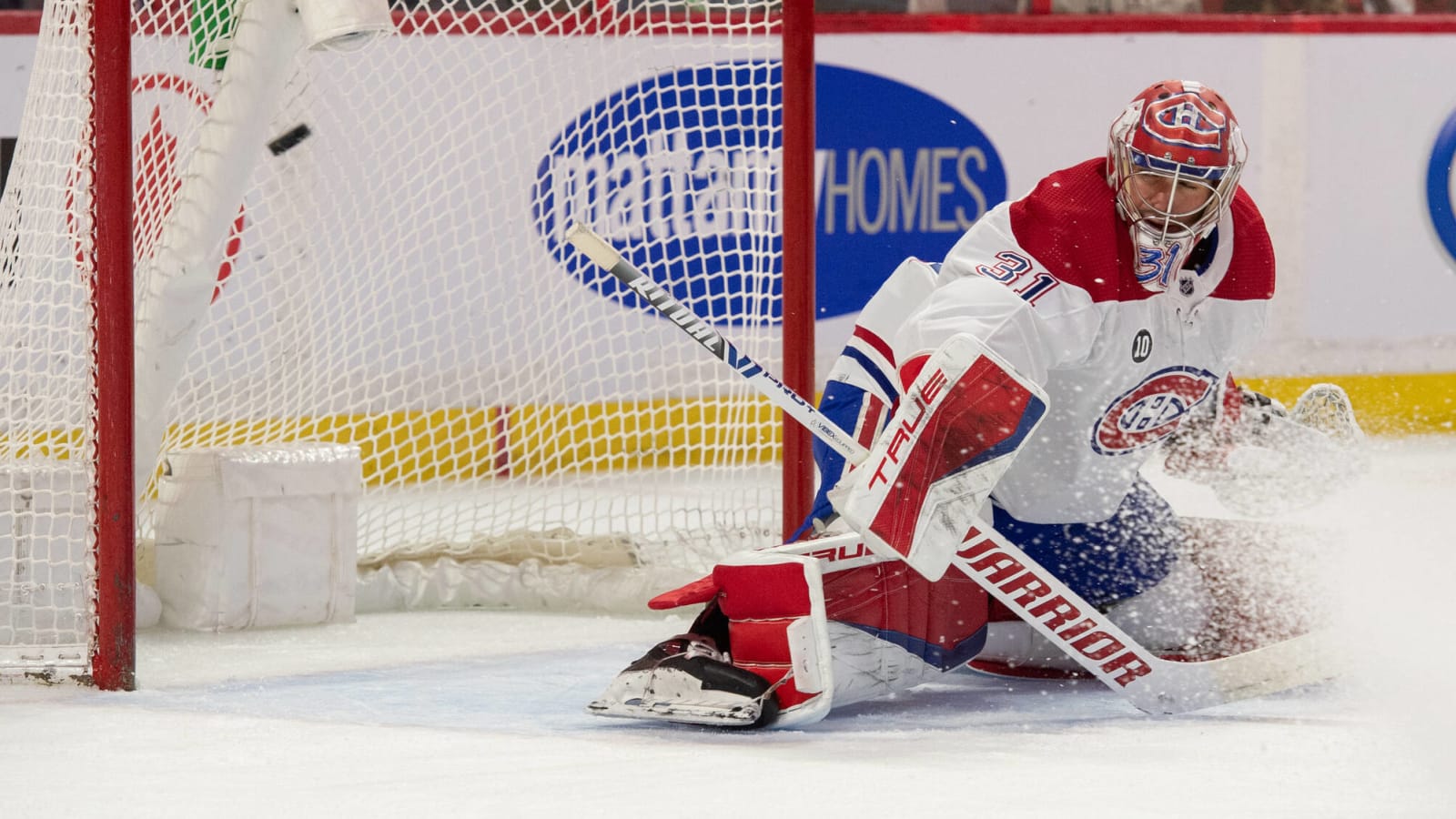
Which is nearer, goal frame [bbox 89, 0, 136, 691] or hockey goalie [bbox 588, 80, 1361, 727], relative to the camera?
hockey goalie [bbox 588, 80, 1361, 727]

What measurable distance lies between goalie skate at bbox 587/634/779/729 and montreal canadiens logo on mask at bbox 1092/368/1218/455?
0.58 m

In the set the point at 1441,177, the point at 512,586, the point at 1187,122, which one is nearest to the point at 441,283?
the point at 512,586

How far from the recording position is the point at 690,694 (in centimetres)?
244

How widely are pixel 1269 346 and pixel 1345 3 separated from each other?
1.01 meters

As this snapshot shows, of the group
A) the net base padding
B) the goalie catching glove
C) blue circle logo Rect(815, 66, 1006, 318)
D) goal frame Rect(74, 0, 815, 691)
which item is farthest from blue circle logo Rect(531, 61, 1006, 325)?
goal frame Rect(74, 0, 815, 691)

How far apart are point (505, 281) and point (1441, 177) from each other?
270cm

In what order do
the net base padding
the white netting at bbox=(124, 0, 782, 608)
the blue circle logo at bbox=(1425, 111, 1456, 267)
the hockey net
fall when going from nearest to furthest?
the hockey net
the net base padding
the white netting at bbox=(124, 0, 782, 608)
the blue circle logo at bbox=(1425, 111, 1456, 267)

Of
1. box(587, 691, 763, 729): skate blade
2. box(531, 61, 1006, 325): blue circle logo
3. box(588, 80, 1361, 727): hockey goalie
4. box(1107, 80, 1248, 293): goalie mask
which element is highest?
box(531, 61, 1006, 325): blue circle logo

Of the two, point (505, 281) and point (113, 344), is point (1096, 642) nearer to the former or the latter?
point (113, 344)

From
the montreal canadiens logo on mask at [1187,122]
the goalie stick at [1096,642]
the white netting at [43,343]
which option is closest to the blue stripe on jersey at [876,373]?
the goalie stick at [1096,642]

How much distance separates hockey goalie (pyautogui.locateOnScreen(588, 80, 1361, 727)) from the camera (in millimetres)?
2348

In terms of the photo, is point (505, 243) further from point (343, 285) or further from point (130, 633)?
point (130, 633)

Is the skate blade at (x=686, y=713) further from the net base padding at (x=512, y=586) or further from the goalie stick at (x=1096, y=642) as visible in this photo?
the net base padding at (x=512, y=586)

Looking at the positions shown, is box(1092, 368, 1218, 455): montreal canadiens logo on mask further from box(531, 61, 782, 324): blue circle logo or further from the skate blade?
box(531, 61, 782, 324): blue circle logo
